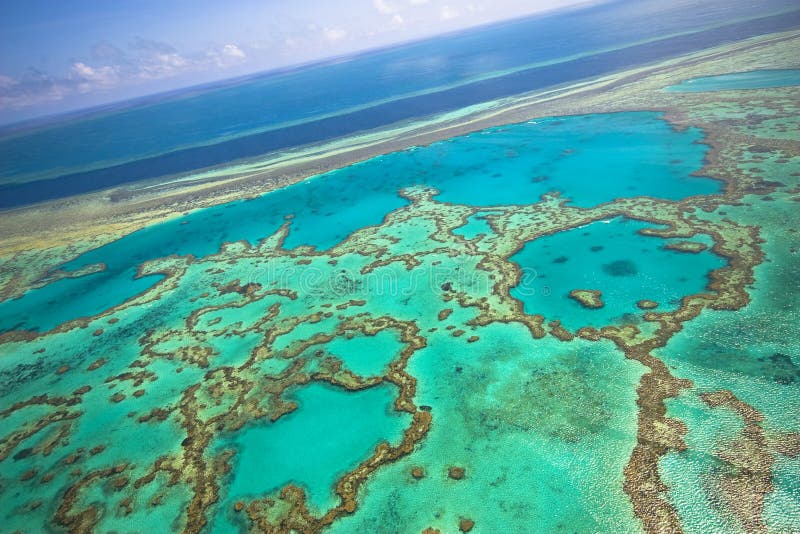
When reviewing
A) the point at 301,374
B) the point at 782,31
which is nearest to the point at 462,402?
the point at 301,374

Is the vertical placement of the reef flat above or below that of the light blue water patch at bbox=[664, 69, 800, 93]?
below

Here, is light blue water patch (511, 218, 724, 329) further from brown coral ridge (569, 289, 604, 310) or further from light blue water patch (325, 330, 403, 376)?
light blue water patch (325, 330, 403, 376)

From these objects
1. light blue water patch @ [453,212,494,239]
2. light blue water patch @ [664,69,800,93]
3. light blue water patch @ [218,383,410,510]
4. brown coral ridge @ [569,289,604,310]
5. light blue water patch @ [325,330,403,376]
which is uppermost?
light blue water patch @ [664,69,800,93]

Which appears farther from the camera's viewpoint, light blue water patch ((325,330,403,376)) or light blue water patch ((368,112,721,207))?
light blue water patch ((368,112,721,207))

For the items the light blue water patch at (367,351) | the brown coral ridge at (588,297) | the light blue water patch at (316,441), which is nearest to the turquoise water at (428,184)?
the brown coral ridge at (588,297)

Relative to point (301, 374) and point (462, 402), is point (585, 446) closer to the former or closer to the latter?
point (462, 402)

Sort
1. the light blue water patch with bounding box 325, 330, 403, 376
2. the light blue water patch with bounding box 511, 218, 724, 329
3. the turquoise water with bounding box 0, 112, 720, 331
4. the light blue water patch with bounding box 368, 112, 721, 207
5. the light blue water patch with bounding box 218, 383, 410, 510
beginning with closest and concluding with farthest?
the light blue water patch with bounding box 218, 383, 410, 510 < the light blue water patch with bounding box 325, 330, 403, 376 < the light blue water patch with bounding box 511, 218, 724, 329 < the turquoise water with bounding box 0, 112, 720, 331 < the light blue water patch with bounding box 368, 112, 721, 207

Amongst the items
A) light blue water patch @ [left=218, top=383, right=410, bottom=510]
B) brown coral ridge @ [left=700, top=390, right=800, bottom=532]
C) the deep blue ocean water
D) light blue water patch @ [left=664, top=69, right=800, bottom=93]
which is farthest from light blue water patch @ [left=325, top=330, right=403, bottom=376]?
the deep blue ocean water

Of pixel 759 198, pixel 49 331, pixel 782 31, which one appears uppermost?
pixel 782 31
